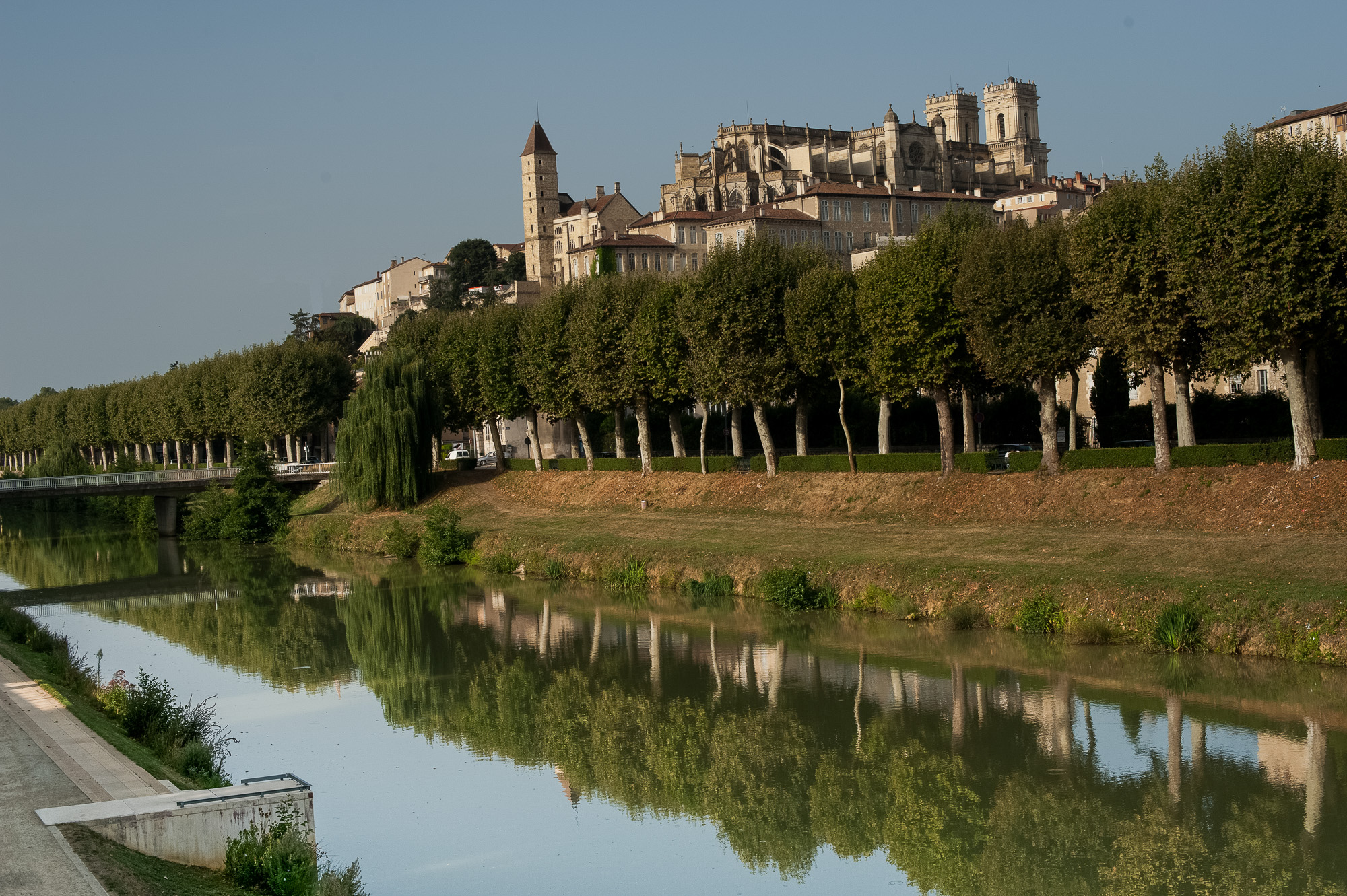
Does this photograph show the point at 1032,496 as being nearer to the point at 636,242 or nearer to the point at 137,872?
the point at 137,872

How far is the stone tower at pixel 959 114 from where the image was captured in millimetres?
171500

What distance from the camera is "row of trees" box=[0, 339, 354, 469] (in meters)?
73.0

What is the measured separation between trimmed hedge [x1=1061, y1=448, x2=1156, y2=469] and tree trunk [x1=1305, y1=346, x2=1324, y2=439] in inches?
156

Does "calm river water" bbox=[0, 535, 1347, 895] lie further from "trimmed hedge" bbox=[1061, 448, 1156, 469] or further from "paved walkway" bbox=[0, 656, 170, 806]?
"trimmed hedge" bbox=[1061, 448, 1156, 469]

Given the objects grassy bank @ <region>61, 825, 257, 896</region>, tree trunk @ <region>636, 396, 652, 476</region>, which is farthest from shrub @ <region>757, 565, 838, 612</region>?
grassy bank @ <region>61, 825, 257, 896</region>

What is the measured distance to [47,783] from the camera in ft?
43.4

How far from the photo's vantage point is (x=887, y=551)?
1275 inches

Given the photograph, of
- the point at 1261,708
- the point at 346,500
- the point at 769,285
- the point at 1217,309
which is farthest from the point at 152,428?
the point at 1261,708

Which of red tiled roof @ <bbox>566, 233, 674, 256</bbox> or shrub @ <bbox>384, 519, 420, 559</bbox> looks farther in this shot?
red tiled roof @ <bbox>566, 233, 674, 256</bbox>

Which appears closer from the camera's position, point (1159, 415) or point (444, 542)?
point (1159, 415)

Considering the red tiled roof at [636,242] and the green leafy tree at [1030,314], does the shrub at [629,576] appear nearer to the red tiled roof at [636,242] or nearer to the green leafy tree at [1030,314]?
the green leafy tree at [1030,314]

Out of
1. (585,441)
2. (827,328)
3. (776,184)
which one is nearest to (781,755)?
(827,328)

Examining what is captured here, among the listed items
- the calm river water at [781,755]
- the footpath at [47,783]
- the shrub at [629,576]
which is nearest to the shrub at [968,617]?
the calm river water at [781,755]

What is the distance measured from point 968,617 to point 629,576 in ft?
41.9
